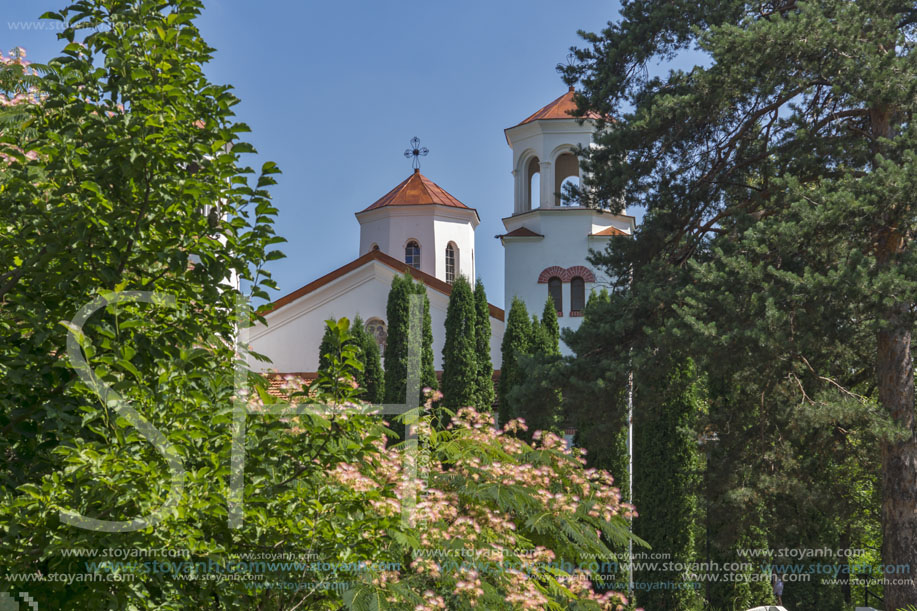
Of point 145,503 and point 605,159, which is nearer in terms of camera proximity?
point 145,503

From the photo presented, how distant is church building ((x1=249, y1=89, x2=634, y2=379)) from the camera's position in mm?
23453

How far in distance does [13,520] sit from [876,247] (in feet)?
33.7

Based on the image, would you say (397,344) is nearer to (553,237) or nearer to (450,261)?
(553,237)

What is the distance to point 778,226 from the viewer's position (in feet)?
32.7

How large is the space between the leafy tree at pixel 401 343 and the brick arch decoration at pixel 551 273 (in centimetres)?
473

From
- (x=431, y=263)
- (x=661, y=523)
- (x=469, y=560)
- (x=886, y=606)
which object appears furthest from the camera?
(x=431, y=263)

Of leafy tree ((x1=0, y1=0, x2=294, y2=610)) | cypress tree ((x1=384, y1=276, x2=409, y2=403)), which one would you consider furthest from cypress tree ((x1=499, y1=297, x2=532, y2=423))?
leafy tree ((x1=0, y1=0, x2=294, y2=610))

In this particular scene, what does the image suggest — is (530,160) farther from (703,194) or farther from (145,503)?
(145,503)

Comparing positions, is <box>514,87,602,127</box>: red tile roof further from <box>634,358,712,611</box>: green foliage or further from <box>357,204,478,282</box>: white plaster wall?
<box>634,358,712,611</box>: green foliage

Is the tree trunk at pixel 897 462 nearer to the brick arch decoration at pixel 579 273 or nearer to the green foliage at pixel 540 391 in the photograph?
the green foliage at pixel 540 391

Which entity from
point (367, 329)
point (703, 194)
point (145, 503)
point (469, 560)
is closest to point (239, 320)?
point (145, 503)

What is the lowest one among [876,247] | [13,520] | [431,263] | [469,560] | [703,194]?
[469,560]

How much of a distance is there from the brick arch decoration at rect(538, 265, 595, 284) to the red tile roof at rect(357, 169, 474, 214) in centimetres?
571

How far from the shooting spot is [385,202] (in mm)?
29828
